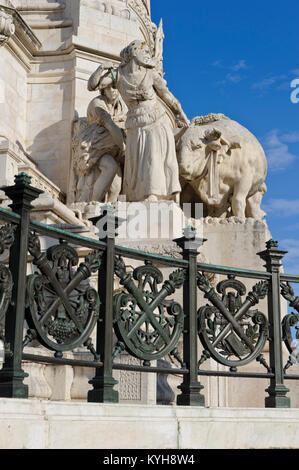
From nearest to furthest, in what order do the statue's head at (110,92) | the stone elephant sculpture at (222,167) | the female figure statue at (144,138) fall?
the female figure statue at (144,138)
the stone elephant sculpture at (222,167)
the statue's head at (110,92)

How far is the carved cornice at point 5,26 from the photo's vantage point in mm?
13156

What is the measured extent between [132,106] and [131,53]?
2.95ft

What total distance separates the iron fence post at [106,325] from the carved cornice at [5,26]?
31.4 feet

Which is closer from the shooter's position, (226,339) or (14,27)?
(226,339)

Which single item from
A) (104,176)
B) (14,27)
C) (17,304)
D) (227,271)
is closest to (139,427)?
(17,304)

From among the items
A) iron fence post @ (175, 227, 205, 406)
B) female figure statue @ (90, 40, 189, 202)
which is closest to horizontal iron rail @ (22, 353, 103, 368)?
iron fence post @ (175, 227, 205, 406)

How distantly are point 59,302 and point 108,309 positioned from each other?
0.40 meters

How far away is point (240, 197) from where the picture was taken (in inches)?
512

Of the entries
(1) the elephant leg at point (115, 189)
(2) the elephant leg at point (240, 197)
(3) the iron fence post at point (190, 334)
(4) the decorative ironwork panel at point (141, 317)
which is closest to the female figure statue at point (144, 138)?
(1) the elephant leg at point (115, 189)

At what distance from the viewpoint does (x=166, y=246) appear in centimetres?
1024

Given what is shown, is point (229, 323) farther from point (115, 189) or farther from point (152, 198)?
point (115, 189)

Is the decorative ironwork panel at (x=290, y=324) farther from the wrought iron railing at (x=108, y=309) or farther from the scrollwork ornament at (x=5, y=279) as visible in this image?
the scrollwork ornament at (x=5, y=279)

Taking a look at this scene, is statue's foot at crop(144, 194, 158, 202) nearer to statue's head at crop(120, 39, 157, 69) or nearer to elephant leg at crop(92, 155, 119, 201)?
elephant leg at crop(92, 155, 119, 201)

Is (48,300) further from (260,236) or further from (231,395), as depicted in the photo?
(260,236)
